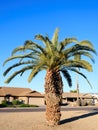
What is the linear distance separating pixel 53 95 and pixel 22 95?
47.7m

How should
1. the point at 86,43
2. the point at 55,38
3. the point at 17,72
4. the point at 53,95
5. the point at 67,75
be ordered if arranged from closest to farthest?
the point at 86,43
the point at 53,95
the point at 17,72
the point at 55,38
the point at 67,75

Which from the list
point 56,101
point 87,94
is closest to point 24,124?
point 56,101

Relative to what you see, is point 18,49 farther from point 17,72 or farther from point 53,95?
point 53,95

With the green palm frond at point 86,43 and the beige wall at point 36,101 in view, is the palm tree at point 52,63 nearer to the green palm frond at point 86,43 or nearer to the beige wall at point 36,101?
the green palm frond at point 86,43

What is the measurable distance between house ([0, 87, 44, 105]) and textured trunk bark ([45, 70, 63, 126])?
45.9m

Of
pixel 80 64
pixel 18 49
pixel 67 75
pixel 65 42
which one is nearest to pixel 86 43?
pixel 65 42

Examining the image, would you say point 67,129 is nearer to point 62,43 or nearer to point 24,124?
point 24,124

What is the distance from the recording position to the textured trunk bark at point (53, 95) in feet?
76.8

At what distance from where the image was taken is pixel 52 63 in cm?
2361

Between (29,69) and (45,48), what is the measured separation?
2182 mm

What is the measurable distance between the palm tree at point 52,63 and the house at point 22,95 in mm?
45632

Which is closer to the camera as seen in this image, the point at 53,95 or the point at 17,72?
the point at 53,95

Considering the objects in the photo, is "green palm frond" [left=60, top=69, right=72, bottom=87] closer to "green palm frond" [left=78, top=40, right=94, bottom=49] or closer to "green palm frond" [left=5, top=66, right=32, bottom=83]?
"green palm frond" [left=5, top=66, right=32, bottom=83]

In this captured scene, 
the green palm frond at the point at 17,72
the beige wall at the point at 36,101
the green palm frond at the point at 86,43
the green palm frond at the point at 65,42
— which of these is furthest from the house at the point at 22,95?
the green palm frond at the point at 86,43
